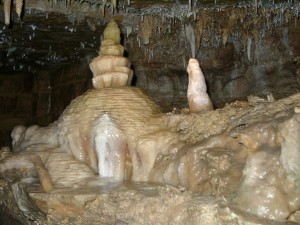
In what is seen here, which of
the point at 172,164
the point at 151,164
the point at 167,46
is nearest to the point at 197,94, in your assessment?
the point at 151,164

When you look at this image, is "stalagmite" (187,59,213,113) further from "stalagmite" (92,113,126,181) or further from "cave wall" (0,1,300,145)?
"cave wall" (0,1,300,145)

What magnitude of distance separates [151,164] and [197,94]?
1271mm

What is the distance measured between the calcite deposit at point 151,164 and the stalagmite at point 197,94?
54 mm

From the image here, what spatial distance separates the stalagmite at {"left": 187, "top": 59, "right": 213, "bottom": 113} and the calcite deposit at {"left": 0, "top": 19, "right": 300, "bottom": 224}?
2.1 inches

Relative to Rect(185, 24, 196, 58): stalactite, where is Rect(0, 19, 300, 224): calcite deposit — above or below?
below

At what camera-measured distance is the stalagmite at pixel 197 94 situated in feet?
18.4

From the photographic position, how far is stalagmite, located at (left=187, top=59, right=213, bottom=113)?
5605 mm

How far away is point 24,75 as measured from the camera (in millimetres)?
14180

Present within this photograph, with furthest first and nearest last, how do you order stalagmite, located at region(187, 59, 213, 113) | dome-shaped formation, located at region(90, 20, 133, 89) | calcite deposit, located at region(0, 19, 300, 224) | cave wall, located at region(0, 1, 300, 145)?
1. cave wall, located at region(0, 1, 300, 145)
2. dome-shaped formation, located at region(90, 20, 133, 89)
3. stalagmite, located at region(187, 59, 213, 113)
4. calcite deposit, located at region(0, 19, 300, 224)

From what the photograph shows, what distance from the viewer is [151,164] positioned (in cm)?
509

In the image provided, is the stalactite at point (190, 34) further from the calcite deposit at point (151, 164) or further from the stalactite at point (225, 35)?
the calcite deposit at point (151, 164)

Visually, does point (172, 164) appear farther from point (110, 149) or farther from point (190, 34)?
point (190, 34)

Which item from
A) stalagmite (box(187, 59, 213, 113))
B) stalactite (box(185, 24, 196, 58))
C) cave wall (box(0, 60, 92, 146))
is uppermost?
stalactite (box(185, 24, 196, 58))

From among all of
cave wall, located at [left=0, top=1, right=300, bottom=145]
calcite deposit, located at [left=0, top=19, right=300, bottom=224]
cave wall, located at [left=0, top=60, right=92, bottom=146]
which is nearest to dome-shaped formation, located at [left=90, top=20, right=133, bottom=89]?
calcite deposit, located at [left=0, top=19, right=300, bottom=224]
